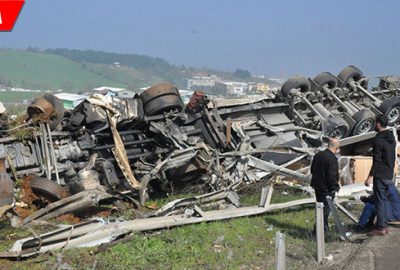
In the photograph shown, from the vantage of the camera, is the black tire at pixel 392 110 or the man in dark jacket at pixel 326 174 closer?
the man in dark jacket at pixel 326 174

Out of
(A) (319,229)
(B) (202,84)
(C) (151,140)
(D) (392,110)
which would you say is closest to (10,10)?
(C) (151,140)

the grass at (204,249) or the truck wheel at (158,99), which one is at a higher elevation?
the truck wheel at (158,99)

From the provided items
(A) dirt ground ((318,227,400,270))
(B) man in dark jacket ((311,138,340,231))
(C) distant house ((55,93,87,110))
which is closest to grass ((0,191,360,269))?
(A) dirt ground ((318,227,400,270))

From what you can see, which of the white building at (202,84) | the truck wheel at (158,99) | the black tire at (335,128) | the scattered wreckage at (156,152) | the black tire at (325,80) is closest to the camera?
the scattered wreckage at (156,152)

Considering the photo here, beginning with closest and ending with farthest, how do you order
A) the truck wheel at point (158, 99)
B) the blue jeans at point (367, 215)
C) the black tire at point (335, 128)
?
the blue jeans at point (367, 215) → the truck wheel at point (158, 99) → the black tire at point (335, 128)

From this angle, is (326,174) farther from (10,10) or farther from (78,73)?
(78,73)

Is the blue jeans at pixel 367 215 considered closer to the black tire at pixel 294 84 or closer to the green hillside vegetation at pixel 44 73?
the black tire at pixel 294 84

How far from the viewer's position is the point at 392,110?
503 inches

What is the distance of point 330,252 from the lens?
606cm

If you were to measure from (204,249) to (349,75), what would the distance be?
9339 mm

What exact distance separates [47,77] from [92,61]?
17243mm

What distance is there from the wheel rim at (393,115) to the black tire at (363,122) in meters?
0.49

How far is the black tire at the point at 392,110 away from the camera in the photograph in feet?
41.6

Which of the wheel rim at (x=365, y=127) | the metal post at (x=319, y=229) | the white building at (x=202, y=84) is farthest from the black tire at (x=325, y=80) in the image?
the metal post at (x=319, y=229)
